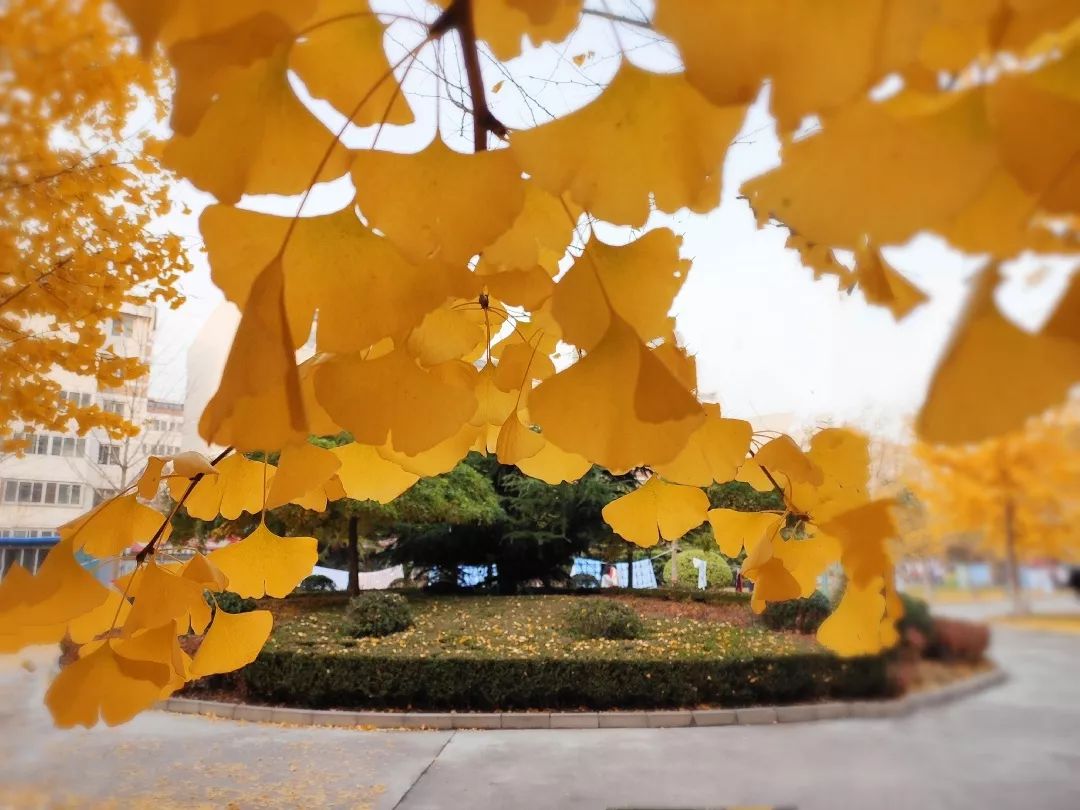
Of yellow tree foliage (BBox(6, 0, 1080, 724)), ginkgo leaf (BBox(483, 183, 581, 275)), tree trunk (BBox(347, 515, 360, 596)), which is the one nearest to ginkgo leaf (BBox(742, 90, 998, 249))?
yellow tree foliage (BBox(6, 0, 1080, 724))

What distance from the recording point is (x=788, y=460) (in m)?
0.26

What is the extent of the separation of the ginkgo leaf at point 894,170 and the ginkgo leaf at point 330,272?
0.30ft

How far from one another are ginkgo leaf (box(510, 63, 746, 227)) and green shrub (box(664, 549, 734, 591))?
2871 mm

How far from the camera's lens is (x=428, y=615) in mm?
3920

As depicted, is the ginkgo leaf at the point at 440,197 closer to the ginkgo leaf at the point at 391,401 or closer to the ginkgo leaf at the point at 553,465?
the ginkgo leaf at the point at 391,401

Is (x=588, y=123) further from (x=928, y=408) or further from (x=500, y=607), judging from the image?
(x=500, y=607)

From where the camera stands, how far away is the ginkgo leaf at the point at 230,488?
0.30 metres

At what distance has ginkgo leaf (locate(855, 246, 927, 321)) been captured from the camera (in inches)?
6.2

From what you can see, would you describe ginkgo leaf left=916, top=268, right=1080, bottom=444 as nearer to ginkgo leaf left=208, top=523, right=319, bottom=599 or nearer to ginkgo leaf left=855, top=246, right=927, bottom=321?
ginkgo leaf left=855, top=246, right=927, bottom=321

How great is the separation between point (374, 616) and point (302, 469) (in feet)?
11.1

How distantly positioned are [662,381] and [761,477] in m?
0.20

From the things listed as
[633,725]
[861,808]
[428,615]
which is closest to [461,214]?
[861,808]

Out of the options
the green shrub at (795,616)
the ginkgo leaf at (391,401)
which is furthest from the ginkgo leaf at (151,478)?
the green shrub at (795,616)

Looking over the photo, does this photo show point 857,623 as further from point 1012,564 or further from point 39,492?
point 39,492
